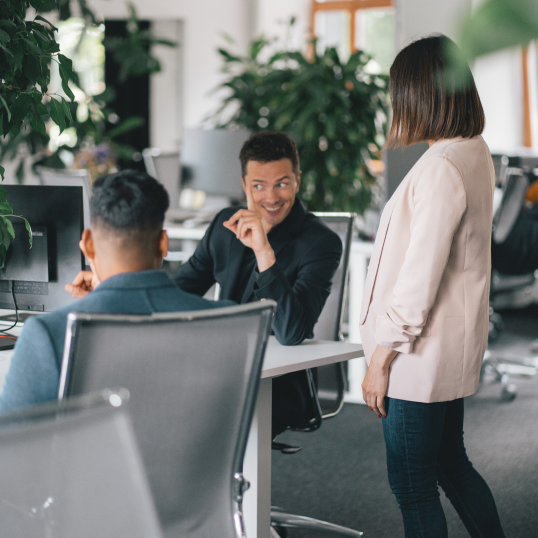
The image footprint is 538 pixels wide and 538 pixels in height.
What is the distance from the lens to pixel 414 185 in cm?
136

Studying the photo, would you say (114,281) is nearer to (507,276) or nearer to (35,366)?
(35,366)

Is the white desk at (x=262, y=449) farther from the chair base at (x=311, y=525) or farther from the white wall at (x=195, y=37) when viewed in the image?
the white wall at (x=195, y=37)

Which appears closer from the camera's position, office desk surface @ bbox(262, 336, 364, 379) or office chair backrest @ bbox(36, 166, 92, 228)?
office desk surface @ bbox(262, 336, 364, 379)

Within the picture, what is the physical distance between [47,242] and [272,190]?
2.15ft

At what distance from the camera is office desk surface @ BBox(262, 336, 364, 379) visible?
151 centimetres

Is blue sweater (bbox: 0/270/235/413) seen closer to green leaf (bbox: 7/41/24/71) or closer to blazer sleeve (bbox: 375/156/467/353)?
blazer sleeve (bbox: 375/156/467/353)

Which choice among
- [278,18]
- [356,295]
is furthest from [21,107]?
[278,18]

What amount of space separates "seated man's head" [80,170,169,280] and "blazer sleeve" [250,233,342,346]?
1.83ft

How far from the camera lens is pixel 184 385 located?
3.14 feet

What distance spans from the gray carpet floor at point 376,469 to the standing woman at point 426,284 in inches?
34.6

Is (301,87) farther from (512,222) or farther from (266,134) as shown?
(266,134)

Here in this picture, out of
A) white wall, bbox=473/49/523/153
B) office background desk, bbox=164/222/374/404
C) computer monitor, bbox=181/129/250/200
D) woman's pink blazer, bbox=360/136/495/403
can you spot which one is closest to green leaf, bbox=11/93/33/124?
woman's pink blazer, bbox=360/136/495/403

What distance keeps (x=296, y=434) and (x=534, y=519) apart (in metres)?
1.10

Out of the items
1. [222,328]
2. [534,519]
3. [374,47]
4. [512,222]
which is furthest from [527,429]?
[374,47]
